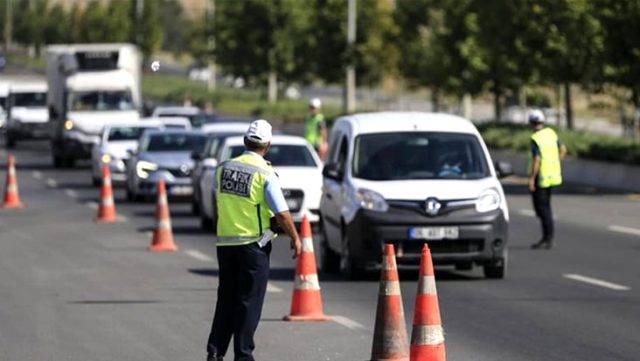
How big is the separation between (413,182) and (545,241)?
4.78 metres

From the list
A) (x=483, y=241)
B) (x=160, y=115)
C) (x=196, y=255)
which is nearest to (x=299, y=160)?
(x=196, y=255)

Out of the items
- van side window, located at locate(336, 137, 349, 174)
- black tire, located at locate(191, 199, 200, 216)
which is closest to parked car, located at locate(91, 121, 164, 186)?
black tire, located at locate(191, 199, 200, 216)

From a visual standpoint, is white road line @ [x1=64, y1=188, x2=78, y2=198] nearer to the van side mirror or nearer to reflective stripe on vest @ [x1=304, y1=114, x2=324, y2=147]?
reflective stripe on vest @ [x1=304, y1=114, x2=324, y2=147]

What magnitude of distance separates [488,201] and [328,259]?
7.08 feet

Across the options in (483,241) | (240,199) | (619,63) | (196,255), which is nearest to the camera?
(240,199)

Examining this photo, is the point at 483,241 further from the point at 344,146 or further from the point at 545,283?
the point at 344,146

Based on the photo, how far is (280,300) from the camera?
16.6 metres

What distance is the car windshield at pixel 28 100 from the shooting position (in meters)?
64.2

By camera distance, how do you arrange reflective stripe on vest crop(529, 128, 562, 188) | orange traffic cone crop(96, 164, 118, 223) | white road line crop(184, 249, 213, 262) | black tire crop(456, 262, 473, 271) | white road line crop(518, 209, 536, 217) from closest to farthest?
black tire crop(456, 262, 473, 271) → white road line crop(184, 249, 213, 262) → reflective stripe on vest crop(529, 128, 562, 188) → orange traffic cone crop(96, 164, 118, 223) → white road line crop(518, 209, 536, 217)

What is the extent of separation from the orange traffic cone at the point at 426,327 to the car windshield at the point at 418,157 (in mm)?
7370

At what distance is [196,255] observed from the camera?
22.1 metres

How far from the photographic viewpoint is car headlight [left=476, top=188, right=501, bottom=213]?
18094 mm

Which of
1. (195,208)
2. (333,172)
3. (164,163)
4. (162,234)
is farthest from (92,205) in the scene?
(333,172)

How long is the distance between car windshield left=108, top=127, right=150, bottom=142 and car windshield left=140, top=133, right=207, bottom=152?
16.0 ft
